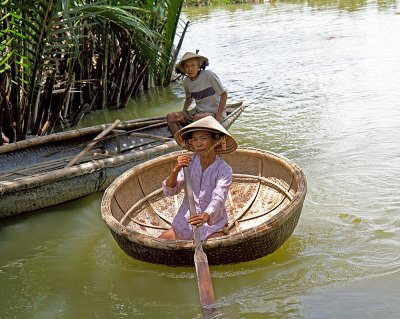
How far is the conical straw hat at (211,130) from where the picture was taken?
3504 millimetres

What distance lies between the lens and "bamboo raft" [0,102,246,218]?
4.69 m

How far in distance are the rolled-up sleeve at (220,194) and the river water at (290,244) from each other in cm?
42

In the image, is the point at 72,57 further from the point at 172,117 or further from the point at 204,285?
the point at 204,285

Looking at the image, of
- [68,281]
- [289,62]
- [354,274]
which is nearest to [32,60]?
[68,281]

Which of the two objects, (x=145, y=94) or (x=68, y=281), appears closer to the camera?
(x=68, y=281)

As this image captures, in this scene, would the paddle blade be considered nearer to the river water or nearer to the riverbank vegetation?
the river water

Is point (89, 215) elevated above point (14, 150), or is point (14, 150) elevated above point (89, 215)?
point (14, 150)

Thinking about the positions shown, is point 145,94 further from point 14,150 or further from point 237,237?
point 237,237

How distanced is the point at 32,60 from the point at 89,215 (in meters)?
1.64

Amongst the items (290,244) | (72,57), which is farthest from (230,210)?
(72,57)

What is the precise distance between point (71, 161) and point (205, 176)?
5.92 feet

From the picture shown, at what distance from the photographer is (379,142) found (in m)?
6.27

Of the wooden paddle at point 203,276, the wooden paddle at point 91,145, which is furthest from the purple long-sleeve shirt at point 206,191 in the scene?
the wooden paddle at point 91,145

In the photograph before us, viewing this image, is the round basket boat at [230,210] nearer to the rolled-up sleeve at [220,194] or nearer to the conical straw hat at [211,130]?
the rolled-up sleeve at [220,194]
